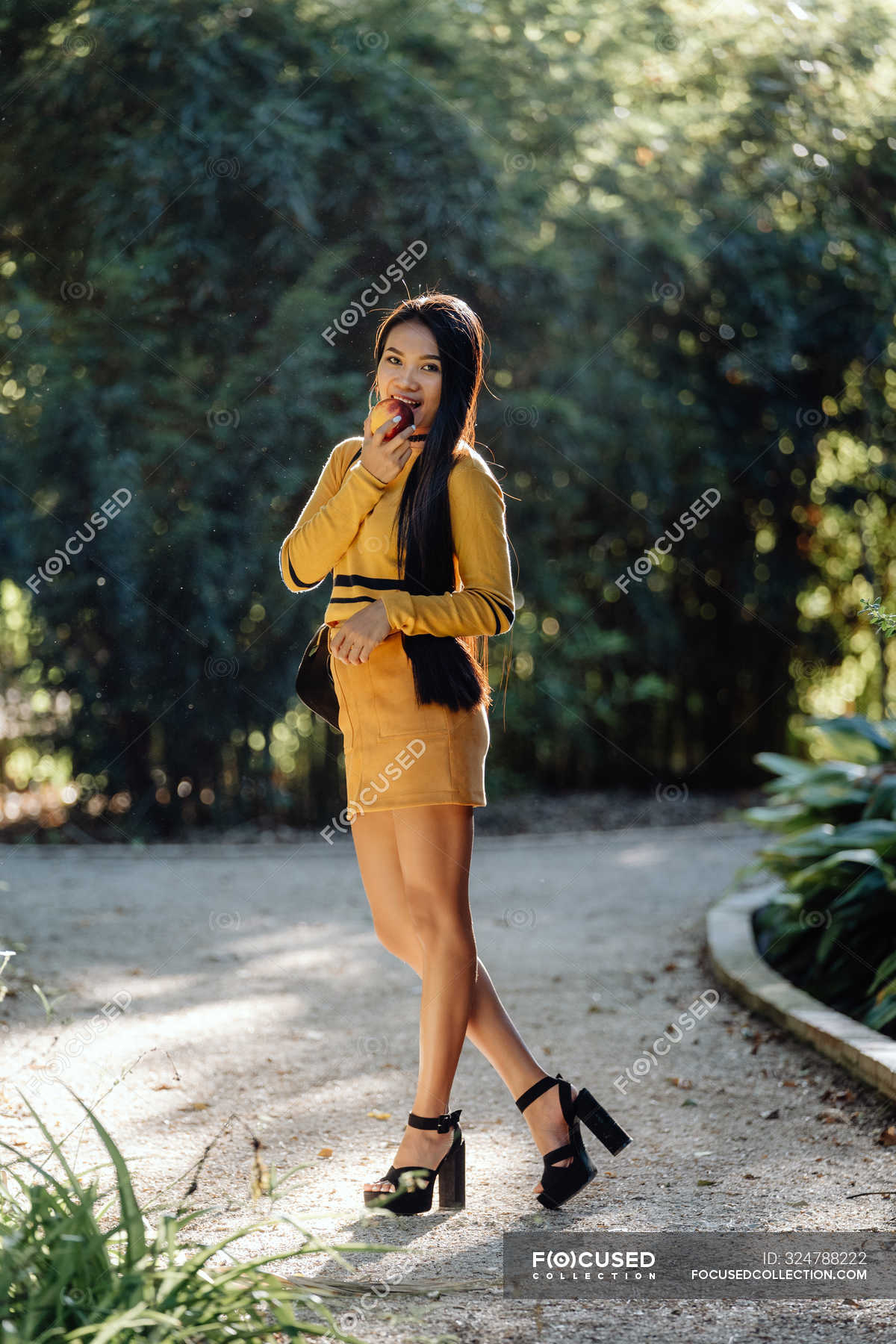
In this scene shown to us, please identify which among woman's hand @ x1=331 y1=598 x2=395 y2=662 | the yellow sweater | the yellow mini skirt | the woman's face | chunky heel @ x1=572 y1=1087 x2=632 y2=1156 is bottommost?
chunky heel @ x1=572 y1=1087 x2=632 y2=1156

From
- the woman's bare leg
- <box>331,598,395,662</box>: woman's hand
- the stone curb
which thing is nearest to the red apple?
<box>331,598,395,662</box>: woman's hand

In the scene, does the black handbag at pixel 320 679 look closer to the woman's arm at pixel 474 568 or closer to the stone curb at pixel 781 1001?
the woman's arm at pixel 474 568

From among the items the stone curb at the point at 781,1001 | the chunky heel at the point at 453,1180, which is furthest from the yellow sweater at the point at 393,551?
the stone curb at the point at 781,1001

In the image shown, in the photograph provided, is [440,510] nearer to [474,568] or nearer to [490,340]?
[474,568]

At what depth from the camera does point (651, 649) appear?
8.84 m

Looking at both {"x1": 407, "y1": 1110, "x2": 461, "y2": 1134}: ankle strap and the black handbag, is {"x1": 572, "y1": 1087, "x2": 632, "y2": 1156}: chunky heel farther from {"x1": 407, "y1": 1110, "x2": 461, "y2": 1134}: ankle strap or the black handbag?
the black handbag

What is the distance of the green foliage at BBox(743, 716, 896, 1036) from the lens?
3.80 metres

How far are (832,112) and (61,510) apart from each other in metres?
5.19

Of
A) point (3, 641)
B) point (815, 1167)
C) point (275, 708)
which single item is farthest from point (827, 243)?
point (815, 1167)

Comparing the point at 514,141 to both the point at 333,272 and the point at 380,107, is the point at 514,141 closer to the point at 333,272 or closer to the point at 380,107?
the point at 380,107

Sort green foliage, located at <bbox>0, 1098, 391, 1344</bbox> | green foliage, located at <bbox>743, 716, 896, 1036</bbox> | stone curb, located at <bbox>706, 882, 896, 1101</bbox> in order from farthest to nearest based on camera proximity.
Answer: green foliage, located at <bbox>743, 716, 896, 1036</bbox> < stone curb, located at <bbox>706, 882, 896, 1101</bbox> < green foliage, located at <bbox>0, 1098, 391, 1344</bbox>

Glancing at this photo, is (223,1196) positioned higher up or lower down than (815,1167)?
higher up

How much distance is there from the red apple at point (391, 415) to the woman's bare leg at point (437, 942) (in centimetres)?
65

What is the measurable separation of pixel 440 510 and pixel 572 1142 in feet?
3.83
